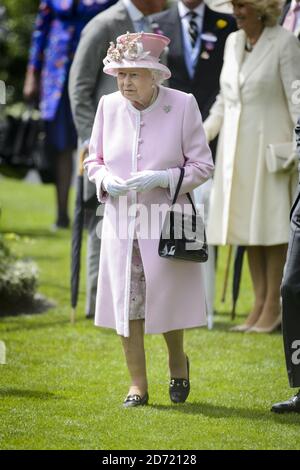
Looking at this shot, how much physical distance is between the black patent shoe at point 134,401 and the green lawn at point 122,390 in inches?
1.9

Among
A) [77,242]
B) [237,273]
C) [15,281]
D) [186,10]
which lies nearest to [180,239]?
[77,242]

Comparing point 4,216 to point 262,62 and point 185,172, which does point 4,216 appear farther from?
point 185,172

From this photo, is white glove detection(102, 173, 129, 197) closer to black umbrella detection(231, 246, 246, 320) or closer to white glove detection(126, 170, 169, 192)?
white glove detection(126, 170, 169, 192)

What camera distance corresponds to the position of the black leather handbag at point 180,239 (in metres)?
6.75

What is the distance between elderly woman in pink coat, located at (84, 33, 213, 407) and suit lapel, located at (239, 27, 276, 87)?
7.36 ft

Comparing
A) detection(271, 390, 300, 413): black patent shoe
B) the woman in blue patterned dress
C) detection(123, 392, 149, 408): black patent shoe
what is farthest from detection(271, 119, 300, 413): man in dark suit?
the woman in blue patterned dress

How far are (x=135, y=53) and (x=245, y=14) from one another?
7.86ft

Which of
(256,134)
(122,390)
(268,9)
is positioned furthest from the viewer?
(256,134)

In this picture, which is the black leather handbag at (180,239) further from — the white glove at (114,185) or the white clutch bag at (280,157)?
the white clutch bag at (280,157)

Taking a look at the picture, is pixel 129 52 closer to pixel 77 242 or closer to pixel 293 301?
pixel 293 301

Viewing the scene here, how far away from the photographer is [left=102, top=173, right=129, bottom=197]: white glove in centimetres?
676

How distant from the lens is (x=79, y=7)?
13.1 m

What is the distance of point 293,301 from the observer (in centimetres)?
669

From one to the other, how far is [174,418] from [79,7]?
7.11m
